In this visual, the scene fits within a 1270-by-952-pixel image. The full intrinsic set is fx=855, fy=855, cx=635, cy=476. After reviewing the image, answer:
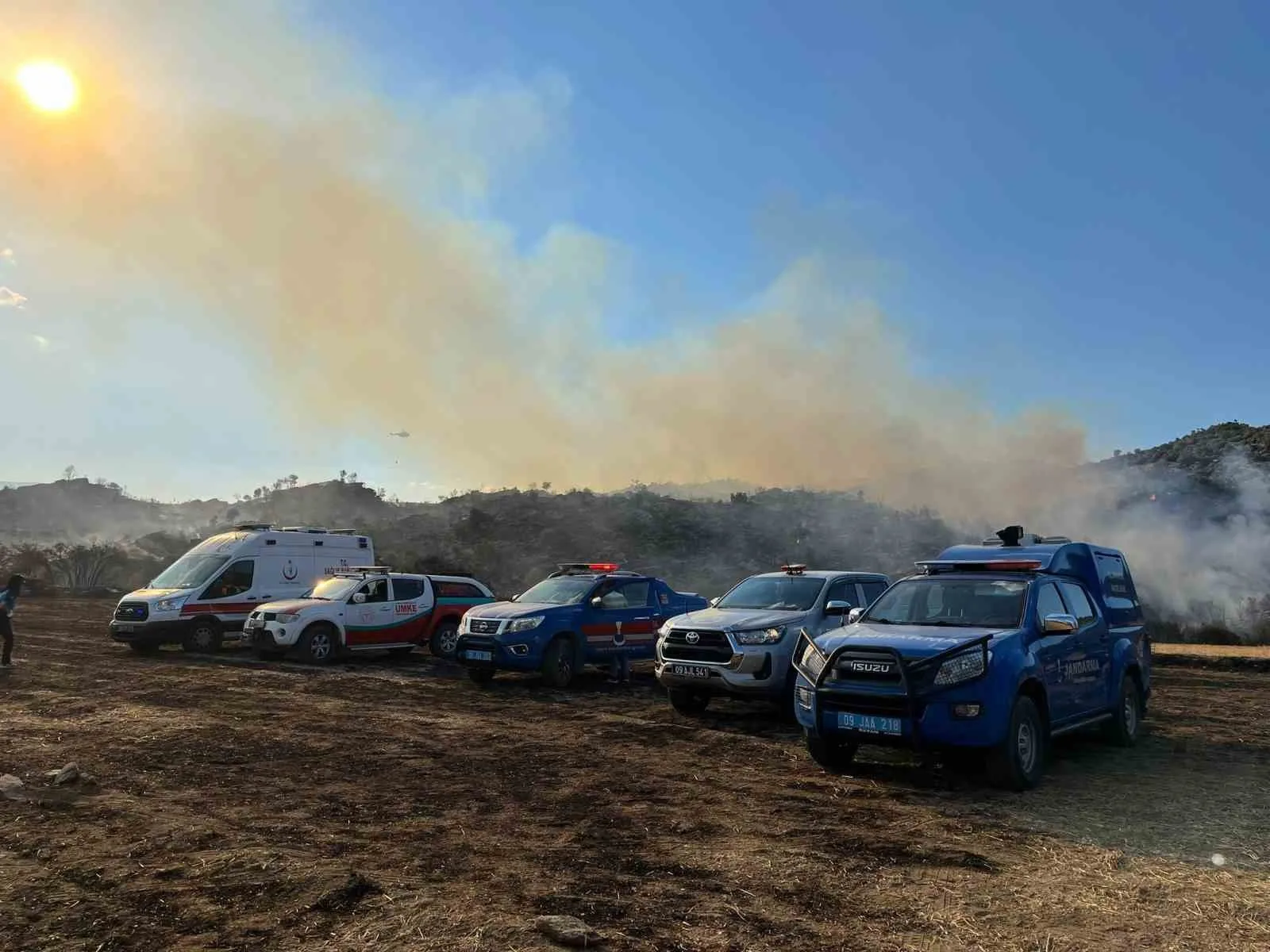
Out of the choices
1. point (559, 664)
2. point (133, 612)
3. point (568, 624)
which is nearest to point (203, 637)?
point (133, 612)

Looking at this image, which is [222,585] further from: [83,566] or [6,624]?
[83,566]

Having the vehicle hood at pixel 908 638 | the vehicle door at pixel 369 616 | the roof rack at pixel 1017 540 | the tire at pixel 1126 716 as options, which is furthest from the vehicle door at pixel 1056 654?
the vehicle door at pixel 369 616

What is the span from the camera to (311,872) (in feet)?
15.6

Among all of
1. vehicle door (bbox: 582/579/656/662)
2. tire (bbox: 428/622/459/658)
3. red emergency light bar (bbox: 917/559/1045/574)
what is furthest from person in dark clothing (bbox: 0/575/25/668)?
red emergency light bar (bbox: 917/559/1045/574)

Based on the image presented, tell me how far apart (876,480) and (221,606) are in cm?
2905

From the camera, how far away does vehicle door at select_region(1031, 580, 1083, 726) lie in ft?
24.6

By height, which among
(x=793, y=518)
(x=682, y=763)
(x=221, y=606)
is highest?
(x=793, y=518)

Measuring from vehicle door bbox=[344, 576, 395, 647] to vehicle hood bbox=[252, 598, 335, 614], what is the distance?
45 centimetres

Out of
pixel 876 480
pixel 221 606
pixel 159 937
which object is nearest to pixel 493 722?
pixel 159 937

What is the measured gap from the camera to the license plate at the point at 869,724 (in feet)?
22.6

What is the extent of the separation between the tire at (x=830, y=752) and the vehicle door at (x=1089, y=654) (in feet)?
7.24

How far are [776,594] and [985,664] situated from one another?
4.44 metres

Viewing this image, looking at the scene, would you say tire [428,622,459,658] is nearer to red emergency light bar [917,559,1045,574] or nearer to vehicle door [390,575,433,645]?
vehicle door [390,575,433,645]

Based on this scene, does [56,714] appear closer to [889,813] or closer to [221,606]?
[221,606]
